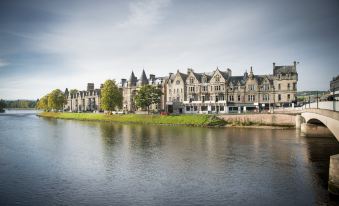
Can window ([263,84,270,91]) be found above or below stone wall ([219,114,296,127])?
above

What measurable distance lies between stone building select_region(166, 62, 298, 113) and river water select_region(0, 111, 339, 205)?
5056 cm

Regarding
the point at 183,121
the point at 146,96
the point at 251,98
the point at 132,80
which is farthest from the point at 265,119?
the point at 132,80

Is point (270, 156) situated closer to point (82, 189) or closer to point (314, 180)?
point (314, 180)

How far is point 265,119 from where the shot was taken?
82.4 m

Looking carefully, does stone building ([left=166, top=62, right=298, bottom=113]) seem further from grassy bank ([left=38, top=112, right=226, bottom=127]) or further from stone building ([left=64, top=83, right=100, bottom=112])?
stone building ([left=64, top=83, right=100, bottom=112])

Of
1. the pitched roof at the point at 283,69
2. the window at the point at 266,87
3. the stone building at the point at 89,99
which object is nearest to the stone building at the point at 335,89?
the pitched roof at the point at 283,69

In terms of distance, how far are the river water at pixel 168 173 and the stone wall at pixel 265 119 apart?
85.2ft

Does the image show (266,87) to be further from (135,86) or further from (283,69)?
(135,86)

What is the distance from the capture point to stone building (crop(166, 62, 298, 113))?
331 ft

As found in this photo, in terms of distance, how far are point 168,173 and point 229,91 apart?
80.5 metres

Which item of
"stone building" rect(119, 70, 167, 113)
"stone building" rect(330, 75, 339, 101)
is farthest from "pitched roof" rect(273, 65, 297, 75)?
"stone building" rect(119, 70, 167, 113)

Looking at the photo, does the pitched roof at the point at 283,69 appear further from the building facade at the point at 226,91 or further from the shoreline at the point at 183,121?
the shoreline at the point at 183,121

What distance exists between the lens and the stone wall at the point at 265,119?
259 feet

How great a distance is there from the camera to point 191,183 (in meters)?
29.3
